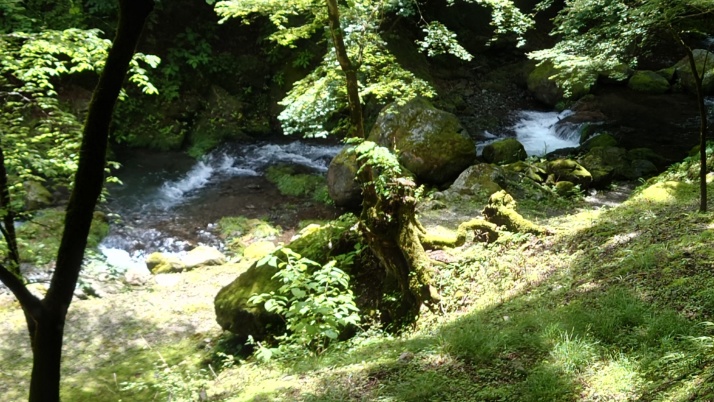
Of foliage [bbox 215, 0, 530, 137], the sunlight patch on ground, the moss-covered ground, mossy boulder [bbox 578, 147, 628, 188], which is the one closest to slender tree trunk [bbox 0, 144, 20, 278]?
the moss-covered ground

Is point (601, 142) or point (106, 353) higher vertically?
point (601, 142)

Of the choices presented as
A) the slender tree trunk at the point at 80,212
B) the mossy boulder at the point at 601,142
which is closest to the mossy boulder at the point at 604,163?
the mossy boulder at the point at 601,142

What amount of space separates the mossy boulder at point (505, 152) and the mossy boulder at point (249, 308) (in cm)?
751

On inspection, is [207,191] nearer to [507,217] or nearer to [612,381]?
[507,217]

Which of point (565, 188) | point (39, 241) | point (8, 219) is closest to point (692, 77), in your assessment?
point (565, 188)

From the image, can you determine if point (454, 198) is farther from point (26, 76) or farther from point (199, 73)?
point (199, 73)

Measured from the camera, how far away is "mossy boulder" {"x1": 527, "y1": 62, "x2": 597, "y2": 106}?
16.1 meters

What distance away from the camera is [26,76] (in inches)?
188

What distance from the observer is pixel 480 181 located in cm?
993

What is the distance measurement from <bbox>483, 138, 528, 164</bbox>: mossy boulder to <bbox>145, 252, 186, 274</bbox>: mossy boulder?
7.45 m

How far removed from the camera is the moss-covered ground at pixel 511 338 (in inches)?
121

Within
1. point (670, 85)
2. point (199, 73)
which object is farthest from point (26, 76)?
point (670, 85)

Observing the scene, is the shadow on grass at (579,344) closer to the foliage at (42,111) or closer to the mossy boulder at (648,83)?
the foliage at (42,111)

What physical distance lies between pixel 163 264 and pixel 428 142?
5.87 meters
